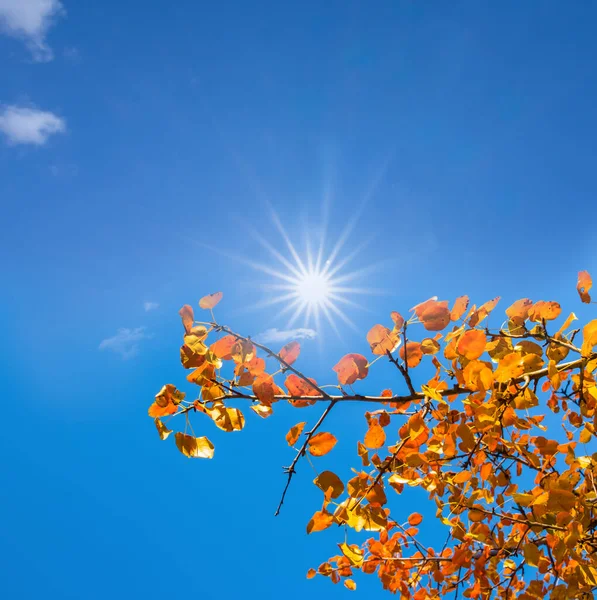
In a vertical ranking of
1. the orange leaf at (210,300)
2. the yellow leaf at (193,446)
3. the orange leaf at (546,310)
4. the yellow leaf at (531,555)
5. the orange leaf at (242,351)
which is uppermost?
the orange leaf at (210,300)

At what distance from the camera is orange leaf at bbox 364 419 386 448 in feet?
4.90

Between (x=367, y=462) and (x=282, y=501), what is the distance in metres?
0.34

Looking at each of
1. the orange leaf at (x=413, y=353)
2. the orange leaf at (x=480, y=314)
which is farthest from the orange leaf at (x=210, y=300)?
the orange leaf at (x=480, y=314)

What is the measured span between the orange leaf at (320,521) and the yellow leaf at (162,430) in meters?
0.58

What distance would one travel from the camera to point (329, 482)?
1.48 metres

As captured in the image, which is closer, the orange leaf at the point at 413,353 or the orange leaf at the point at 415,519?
the orange leaf at the point at 413,353

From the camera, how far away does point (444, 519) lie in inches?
83.4

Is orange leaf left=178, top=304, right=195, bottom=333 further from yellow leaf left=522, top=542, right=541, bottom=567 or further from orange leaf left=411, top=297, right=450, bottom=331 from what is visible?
yellow leaf left=522, top=542, right=541, bottom=567

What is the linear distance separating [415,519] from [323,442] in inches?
67.0

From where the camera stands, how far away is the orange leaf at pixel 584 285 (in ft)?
6.07

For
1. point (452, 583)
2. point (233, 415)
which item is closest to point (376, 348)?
point (233, 415)

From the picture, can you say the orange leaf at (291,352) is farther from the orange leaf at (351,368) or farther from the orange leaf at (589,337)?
the orange leaf at (589,337)

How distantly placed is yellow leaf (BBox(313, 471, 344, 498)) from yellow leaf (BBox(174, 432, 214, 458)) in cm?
37

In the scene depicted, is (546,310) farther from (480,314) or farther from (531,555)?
(531,555)
